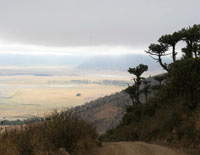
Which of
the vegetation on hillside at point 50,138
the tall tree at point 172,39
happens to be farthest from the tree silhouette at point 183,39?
the vegetation on hillside at point 50,138

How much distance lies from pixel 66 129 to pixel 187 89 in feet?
32.5

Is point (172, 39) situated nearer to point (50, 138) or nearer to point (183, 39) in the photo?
point (183, 39)

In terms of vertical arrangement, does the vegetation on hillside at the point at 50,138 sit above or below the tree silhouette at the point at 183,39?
below

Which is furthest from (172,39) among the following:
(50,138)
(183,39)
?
(50,138)

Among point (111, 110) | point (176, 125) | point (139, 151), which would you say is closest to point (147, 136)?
point (176, 125)

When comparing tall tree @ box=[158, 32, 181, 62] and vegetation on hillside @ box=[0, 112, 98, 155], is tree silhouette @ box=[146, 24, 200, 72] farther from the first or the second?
vegetation on hillside @ box=[0, 112, 98, 155]

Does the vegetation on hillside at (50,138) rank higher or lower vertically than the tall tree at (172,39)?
lower

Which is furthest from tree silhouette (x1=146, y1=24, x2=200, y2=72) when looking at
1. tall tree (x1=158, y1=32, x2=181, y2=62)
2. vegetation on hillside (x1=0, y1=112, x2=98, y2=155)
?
vegetation on hillside (x1=0, y1=112, x2=98, y2=155)

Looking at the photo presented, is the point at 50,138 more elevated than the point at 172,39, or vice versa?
the point at 172,39

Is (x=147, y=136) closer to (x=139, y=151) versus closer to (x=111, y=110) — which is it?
(x=139, y=151)

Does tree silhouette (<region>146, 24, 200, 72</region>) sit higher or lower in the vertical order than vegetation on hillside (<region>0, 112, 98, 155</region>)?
higher

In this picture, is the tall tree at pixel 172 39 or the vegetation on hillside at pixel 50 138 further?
the tall tree at pixel 172 39

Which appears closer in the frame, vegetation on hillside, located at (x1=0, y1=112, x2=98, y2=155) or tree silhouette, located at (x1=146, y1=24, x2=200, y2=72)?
vegetation on hillside, located at (x1=0, y1=112, x2=98, y2=155)

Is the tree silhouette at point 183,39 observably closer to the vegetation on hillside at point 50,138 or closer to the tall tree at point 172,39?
the tall tree at point 172,39
